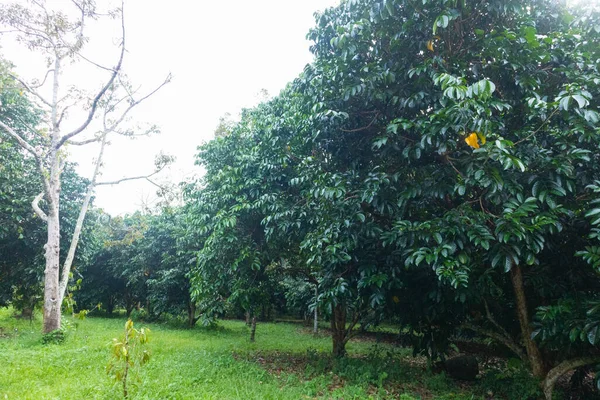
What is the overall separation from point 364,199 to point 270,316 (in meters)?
16.9

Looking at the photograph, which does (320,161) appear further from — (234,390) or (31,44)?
(31,44)

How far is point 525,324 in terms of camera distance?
462 cm

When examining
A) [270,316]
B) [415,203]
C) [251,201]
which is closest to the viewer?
[415,203]

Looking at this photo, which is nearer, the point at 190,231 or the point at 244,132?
the point at 244,132

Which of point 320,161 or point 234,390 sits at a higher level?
point 320,161

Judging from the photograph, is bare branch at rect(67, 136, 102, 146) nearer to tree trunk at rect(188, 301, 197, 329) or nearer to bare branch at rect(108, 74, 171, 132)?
bare branch at rect(108, 74, 171, 132)

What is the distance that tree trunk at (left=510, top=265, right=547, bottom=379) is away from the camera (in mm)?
4520

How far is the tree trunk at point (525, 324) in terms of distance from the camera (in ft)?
14.8

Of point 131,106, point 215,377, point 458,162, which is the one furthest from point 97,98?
point 458,162

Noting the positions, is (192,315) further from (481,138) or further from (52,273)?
(481,138)

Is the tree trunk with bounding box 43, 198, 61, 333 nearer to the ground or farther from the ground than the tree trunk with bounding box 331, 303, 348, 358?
farther from the ground

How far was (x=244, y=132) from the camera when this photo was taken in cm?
764

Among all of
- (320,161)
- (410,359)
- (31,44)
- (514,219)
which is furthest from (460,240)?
(31,44)

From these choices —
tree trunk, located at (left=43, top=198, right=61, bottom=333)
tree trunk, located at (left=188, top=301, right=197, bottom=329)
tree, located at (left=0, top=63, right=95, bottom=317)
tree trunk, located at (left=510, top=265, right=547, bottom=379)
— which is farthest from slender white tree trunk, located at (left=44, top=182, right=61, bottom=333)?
tree trunk, located at (left=510, top=265, right=547, bottom=379)
